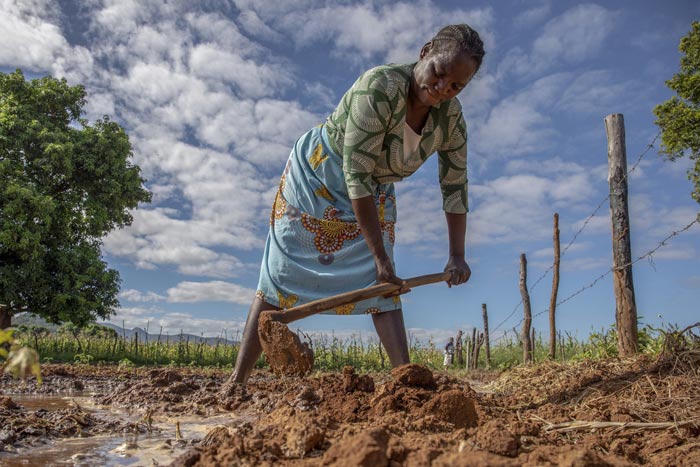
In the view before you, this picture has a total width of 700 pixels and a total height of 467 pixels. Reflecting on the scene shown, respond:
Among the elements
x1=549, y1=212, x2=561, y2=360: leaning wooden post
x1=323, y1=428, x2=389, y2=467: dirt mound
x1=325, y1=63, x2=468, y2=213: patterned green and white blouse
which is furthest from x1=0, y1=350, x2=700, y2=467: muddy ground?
x1=549, y1=212, x2=561, y2=360: leaning wooden post

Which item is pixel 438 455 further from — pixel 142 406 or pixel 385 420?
pixel 142 406

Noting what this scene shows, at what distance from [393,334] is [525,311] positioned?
25.0 feet

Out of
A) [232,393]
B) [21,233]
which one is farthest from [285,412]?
[21,233]

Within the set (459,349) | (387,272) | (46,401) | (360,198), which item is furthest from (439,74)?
(459,349)

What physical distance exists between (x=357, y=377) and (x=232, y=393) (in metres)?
0.95

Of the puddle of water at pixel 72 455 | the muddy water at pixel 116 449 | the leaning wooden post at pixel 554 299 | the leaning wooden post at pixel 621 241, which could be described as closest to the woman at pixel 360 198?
the muddy water at pixel 116 449

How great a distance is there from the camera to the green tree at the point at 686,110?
1606 centimetres

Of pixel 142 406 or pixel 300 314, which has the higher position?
pixel 300 314

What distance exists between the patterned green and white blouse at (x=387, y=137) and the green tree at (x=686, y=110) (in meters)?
15.2

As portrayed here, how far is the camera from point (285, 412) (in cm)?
216

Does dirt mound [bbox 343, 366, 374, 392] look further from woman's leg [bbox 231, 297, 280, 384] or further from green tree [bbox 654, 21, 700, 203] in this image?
green tree [bbox 654, 21, 700, 203]

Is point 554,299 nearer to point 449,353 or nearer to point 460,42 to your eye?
point 449,353

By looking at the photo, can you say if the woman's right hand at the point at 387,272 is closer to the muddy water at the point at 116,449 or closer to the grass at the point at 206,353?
the muddy water at the point at 116,449

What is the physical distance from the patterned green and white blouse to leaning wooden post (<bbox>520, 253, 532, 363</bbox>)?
23.6ft
